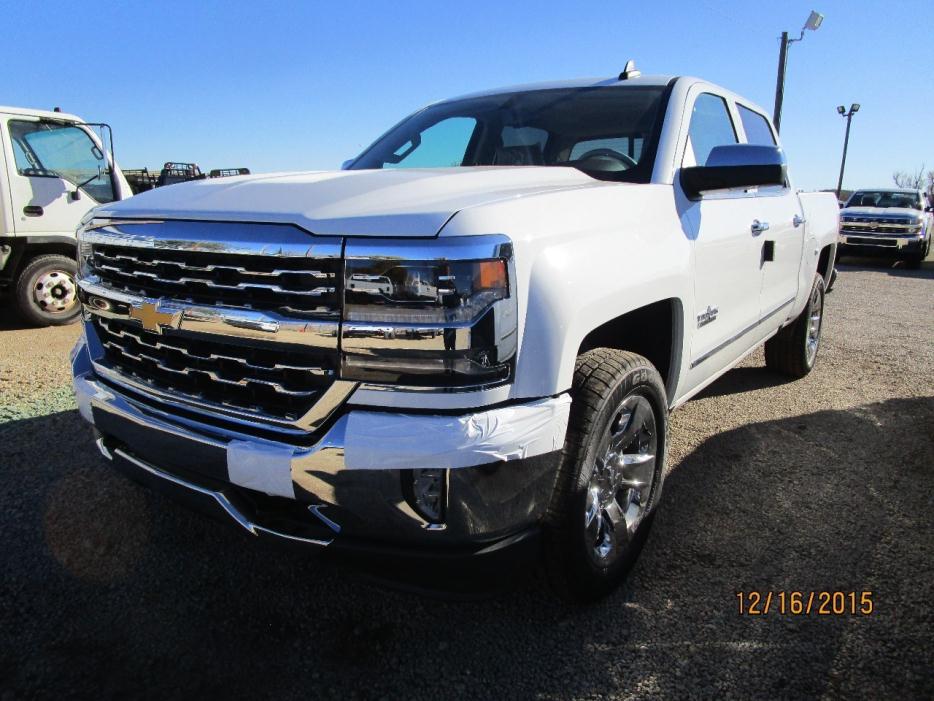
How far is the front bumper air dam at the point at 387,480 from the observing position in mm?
1669

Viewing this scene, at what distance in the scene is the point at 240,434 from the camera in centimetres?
190

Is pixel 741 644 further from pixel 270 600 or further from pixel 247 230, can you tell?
pixel 247 230

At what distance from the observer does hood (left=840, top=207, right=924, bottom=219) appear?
47.5ft

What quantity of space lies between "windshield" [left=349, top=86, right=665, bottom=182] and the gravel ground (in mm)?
1601

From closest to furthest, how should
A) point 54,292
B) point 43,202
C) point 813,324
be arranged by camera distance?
point 813,324 < point 43,202 < point 54,292

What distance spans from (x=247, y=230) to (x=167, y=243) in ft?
1.03

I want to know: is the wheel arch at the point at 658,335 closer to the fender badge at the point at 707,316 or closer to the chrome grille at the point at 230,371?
the fender badge at the point at 707,316

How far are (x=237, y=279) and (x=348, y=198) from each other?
0.38 m

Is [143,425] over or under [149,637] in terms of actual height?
over

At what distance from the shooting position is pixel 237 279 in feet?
6.04

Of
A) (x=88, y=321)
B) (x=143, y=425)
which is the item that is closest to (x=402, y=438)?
(x=143, y=425)

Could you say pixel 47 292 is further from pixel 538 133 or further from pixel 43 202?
pixel 538 133

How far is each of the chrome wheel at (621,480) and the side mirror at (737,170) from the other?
936 mm

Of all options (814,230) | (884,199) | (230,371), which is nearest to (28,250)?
(230,371)
